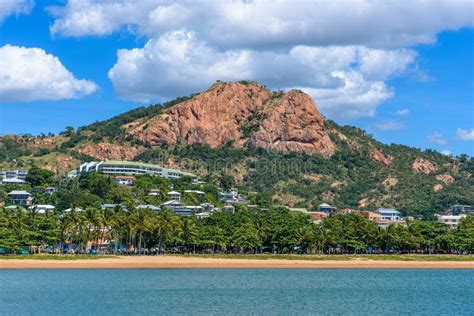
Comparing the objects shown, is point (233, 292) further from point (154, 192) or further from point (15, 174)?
point (15, 174)

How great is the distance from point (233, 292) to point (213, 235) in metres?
45.0

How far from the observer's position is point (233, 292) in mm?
76688

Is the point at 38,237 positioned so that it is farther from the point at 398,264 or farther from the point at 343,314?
the point at 343,314

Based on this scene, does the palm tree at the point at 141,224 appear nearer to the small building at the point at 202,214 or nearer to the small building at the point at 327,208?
the small building at the point at 202,214

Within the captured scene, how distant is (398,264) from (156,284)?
4580 centimetres

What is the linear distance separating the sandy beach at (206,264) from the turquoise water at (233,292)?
17.9 ft

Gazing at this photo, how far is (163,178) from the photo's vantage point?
196875mm

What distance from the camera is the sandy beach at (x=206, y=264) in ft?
341

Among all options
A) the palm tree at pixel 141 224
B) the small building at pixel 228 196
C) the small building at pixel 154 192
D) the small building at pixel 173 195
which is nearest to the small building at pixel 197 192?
the small building at pixel 228 196

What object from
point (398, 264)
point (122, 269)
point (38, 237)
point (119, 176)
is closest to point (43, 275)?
point (122, 269)

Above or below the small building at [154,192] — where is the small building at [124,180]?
above

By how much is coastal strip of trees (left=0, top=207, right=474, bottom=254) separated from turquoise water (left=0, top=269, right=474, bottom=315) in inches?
647

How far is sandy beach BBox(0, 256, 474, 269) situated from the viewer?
104 meters

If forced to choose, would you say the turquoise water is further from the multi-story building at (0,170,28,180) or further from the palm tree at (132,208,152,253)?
the multi-story building at (0,170,28,180)
